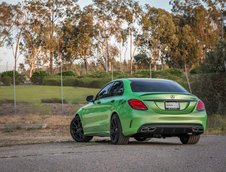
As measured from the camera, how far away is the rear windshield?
12664 millimetres

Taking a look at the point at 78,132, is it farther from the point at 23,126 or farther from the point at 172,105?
the point at 23,126

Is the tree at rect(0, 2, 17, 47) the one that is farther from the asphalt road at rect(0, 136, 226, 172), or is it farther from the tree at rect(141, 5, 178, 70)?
the asphalt road at rect(0, 136, 226, 172)

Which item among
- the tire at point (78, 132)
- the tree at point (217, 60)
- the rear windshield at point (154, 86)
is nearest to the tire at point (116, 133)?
the rear windshield at point (154, 86)

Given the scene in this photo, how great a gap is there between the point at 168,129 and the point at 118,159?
2645mm

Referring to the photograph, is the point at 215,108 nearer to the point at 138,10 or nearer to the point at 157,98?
the point at 157,98

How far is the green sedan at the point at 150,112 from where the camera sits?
11.9m

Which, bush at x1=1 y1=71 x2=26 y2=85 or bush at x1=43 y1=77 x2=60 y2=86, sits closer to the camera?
bush at x1=1 y1=71 x2=26 y2=85

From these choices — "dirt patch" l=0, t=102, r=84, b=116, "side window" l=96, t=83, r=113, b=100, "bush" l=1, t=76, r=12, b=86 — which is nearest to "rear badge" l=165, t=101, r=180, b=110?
"side window" l=96, t=83, r=113, b=100

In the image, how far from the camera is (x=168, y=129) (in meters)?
12.0

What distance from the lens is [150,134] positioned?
40.1 ft

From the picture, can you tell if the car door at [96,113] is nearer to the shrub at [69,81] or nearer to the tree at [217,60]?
the tree at [217,60]

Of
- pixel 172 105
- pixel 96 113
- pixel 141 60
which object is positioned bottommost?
pixel 96 113

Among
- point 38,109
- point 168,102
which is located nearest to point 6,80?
point 38,109

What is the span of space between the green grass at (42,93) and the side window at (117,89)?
19510 millimetres
